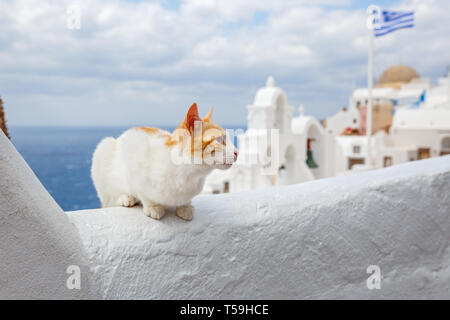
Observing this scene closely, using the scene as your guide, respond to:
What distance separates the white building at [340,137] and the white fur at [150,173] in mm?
1706

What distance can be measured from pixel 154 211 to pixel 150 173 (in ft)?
0.61

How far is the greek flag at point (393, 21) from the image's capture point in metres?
8.67

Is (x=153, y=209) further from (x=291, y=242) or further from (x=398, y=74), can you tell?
(x=398, y=74)

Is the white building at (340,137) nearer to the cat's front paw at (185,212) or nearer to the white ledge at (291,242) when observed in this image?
the white ledge at (291,242)

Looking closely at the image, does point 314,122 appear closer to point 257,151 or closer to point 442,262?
point 257,151

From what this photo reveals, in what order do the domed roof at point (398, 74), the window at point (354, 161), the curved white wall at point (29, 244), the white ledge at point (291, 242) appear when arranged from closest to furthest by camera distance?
the curved white wall at point (29, 244), the white ledge at point (291, 242), the window at point (354, 161), the domed roof at point (398, 74)

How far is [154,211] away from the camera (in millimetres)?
1473

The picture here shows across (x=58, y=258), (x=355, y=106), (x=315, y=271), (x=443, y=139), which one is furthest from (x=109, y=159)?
(x=355, y=106)

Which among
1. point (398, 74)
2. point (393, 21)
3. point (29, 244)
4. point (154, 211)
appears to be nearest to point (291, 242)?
point (154, 211)

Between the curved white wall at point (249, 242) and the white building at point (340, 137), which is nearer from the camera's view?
the curved white wall at point (249, 242)

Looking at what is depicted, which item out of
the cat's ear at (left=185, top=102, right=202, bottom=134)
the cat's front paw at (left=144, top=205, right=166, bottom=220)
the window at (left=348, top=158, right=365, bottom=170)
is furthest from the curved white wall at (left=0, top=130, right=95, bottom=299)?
the window at (left=348, top=158, right=365, bottom=170)

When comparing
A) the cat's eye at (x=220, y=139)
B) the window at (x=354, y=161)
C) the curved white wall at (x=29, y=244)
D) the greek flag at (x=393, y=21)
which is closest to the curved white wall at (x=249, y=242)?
the curved white wall at (x=29, y=244)

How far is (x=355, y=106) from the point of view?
1981 centimetres
